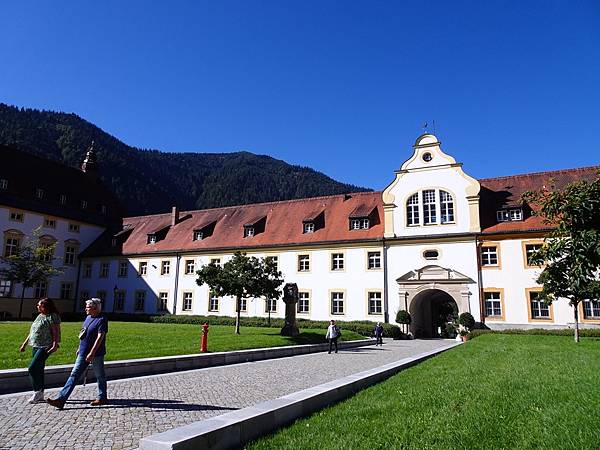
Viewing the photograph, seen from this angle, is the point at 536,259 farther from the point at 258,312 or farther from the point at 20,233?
the point at 20,233

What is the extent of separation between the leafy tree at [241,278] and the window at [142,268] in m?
22.0

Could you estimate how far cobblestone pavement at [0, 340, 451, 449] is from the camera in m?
6.08

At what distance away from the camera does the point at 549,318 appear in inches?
1174

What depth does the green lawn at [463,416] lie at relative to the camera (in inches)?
215

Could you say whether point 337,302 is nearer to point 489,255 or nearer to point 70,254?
point 489,255

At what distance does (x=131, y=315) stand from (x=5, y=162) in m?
19.8

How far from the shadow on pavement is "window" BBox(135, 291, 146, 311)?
3821cm

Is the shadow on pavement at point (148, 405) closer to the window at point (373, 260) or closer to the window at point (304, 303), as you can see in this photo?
the window at point (373, 260)

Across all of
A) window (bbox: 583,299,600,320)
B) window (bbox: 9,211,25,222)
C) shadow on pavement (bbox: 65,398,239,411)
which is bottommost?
shadow on pavement (bbox: 65,398,239,411)

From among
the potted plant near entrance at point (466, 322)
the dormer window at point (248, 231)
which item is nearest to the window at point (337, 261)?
the dormer window at point (248, 231)

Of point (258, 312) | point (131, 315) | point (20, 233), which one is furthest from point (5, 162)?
point (258, 312)

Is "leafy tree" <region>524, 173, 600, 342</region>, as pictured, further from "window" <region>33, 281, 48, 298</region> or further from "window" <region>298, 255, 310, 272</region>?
"window" <region>33, 281, 48, 298</region>

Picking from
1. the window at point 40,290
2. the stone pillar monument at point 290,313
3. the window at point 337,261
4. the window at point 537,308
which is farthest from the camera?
the window at point 40,290

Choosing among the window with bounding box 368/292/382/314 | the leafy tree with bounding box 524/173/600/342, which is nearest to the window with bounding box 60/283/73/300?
the window with bounding box 368/292/382/314
